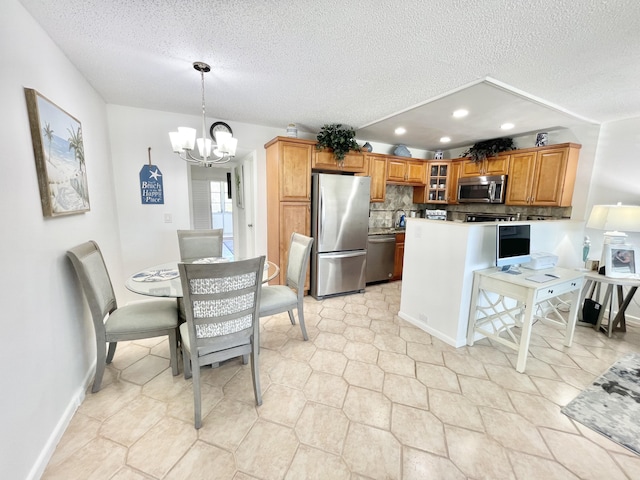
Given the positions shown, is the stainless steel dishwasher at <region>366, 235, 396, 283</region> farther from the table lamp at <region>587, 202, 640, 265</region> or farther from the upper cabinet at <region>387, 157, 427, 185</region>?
the table lamp at <region>587, 202, 640, 265</region>

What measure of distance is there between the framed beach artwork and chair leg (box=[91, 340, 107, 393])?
0.90m

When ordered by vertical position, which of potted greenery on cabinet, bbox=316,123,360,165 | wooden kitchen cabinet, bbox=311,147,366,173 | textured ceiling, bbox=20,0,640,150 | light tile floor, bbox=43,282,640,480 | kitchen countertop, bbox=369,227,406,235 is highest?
textured ceiling, bbox=20,0,640,150

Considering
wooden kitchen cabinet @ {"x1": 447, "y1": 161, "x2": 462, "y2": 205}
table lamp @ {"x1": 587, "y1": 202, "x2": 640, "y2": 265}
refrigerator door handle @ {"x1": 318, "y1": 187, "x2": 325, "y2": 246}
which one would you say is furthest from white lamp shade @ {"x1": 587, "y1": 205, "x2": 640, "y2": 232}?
refrigerator door handle @ {"x1": 318, "y1": 187, "x2": 325, "y2": 246}

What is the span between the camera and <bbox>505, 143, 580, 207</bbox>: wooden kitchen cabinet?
3.16 meters

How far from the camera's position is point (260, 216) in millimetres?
3643

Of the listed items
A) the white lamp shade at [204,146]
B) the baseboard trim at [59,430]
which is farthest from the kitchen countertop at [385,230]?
the baseboard trim at [59,430]

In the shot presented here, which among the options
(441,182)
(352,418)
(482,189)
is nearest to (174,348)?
(352,418)

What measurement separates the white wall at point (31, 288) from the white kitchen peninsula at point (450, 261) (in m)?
2.90

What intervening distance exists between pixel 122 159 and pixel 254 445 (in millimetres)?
3165

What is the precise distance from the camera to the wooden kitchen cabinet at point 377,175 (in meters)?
3.99

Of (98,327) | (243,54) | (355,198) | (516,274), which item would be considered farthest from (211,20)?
(516,274)

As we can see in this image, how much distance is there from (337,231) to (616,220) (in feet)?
9.56

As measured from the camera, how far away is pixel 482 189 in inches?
154

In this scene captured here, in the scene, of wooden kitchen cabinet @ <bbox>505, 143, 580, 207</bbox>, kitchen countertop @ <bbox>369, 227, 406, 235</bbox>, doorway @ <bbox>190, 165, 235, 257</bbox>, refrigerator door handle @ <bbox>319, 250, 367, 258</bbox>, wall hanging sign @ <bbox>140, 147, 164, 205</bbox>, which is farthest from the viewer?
doorway @ <bbox>190, 165, 235, 257</bbox>
